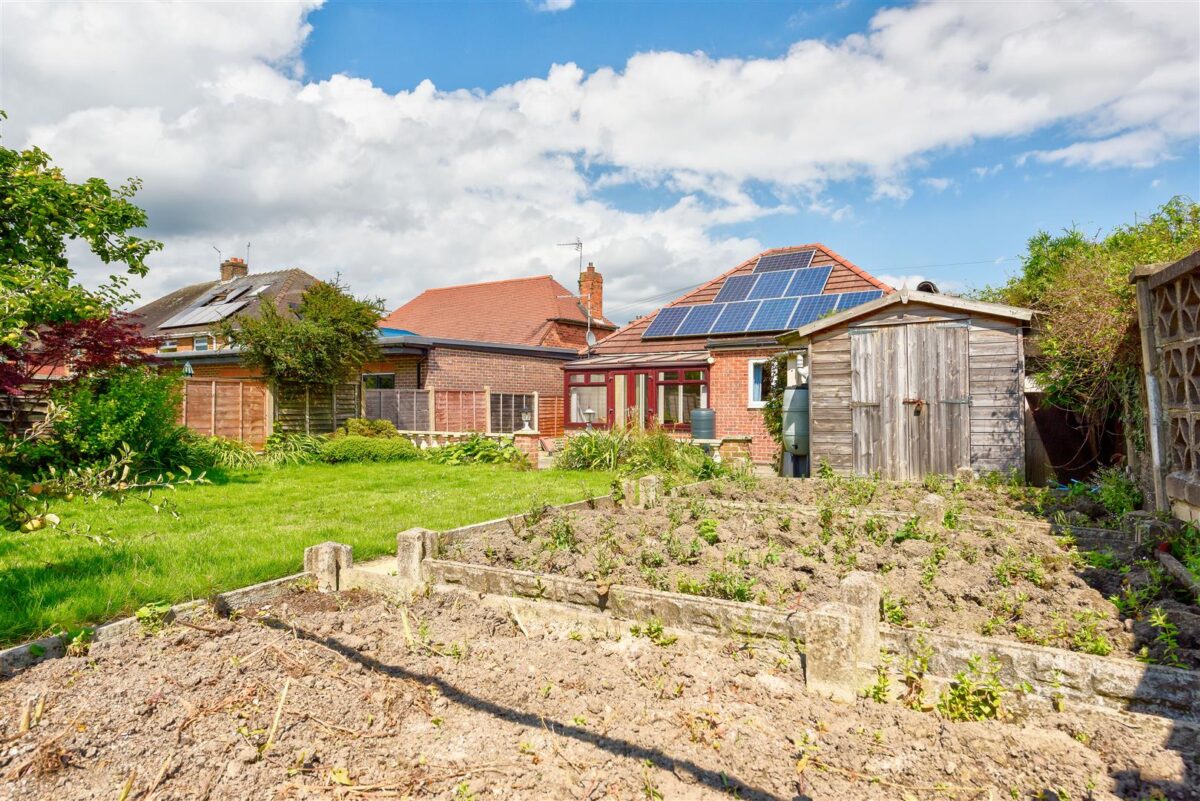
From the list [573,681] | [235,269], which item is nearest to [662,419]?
[573,681]

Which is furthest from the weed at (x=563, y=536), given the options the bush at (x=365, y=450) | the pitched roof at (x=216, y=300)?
the pitched roof at (x=216, y=300)

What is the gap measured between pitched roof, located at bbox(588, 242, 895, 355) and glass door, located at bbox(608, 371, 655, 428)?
2007 mm

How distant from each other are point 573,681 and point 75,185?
13053 mm

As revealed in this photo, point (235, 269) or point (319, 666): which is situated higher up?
point (235, 269)

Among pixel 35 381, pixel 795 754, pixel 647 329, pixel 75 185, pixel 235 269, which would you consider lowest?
pixel 795 754

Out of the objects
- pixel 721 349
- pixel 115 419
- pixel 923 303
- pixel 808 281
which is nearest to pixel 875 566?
pixel 923 303

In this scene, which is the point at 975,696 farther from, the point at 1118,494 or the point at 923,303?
the point at 923,303

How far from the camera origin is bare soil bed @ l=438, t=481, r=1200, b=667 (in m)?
4.20

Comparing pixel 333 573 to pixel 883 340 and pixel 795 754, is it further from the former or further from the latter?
pixel 883 340

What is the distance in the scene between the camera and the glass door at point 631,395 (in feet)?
66.1

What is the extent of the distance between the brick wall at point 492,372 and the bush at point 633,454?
234 inches

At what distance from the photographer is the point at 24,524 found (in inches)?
128

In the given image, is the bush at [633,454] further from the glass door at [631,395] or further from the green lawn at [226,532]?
the glass door at [631,395]

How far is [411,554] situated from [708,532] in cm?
250
